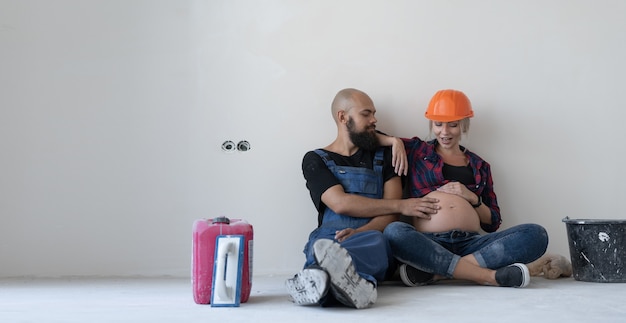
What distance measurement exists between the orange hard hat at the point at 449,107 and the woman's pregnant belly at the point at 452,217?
43cm

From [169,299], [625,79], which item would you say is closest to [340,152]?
[169,299]

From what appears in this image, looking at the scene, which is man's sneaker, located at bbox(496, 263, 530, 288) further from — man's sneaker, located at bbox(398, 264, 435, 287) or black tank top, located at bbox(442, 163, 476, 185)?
black tank top, located at bbox(442, 163, 476, 185)

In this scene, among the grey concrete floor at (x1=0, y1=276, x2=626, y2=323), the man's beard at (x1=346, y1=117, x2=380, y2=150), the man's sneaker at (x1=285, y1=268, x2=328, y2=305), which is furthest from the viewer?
the man's beard at (x1=346, y1=117, x2=380, y2=150)

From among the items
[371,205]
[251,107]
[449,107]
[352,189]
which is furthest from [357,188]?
[251,107]

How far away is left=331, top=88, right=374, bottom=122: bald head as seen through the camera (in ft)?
12.4

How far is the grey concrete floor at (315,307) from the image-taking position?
246 cm

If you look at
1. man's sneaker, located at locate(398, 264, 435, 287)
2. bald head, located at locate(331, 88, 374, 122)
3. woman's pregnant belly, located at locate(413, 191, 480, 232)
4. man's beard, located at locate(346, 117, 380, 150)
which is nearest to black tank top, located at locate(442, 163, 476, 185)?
woman's pregnant belly, located at locate(413, 191, 480, 232)

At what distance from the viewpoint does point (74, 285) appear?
3475mm

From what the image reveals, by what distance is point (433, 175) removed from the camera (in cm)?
380

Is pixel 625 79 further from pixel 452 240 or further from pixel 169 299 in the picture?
pixel 169 299

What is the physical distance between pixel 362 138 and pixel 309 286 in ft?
4.21

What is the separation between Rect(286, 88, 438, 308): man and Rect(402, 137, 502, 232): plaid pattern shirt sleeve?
0.43 ft

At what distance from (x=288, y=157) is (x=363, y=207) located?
0.63 meters

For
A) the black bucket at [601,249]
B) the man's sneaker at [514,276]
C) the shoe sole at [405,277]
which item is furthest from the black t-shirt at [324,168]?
the black bucket at [601,249]
